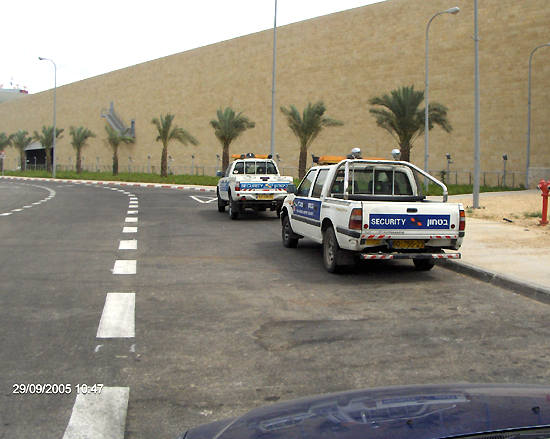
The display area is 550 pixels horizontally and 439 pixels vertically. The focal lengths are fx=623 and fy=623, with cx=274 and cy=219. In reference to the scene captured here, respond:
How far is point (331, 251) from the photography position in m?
9.29

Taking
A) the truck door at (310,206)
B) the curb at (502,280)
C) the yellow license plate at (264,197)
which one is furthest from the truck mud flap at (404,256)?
the yellow license plate at (264,197)

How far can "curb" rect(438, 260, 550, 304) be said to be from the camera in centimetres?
760

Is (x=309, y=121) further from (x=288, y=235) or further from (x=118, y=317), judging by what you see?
(x=118, y=317)

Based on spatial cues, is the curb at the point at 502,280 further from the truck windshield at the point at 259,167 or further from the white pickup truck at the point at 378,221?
the truck windshield at the point at 259,167

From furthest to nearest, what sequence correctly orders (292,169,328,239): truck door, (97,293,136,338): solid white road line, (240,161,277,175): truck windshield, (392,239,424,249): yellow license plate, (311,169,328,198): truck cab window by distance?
1. (240,161,277,175): truck windshield
2. (311,169,328,198): truck cab window
3. (292,169,328,239): truck door
4. (392,239,424,249): yellow license plate
5. (97,293,136,338): solid white road line

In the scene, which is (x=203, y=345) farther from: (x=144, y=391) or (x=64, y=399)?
(x=64, y=399)

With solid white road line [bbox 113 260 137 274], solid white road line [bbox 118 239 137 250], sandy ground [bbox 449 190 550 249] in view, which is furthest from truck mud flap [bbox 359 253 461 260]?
solid white road line [bbox 118 239 137 250]

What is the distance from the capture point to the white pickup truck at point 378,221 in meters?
8.52

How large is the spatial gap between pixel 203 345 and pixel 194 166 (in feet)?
206

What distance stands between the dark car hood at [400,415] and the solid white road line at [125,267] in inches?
266

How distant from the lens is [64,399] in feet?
13.5
